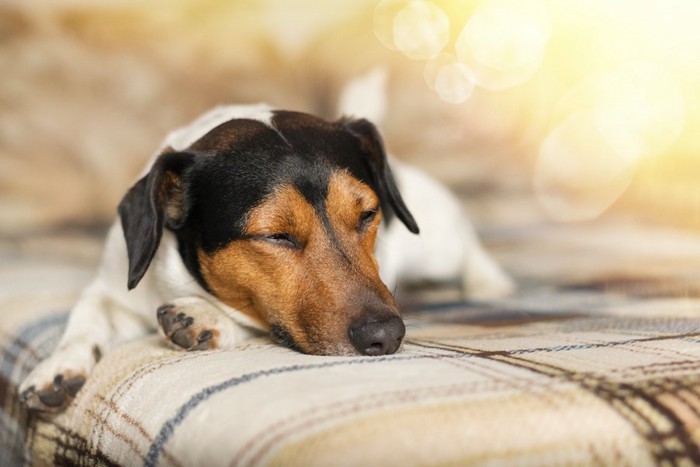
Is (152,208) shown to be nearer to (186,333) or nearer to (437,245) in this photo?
(186,333)

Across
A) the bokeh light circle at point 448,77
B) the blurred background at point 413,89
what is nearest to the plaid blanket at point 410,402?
the blurred background at point 413,89

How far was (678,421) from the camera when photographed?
111 centimetres

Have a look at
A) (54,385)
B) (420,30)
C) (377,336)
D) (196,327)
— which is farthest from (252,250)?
(420,30)

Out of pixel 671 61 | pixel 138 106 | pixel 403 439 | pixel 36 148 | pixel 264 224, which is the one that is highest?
pixel 671 61

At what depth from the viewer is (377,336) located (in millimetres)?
1534

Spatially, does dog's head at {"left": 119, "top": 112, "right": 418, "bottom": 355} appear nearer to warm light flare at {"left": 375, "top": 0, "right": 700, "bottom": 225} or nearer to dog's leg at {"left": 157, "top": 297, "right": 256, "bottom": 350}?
dog's leg at {"left": 157, "top": 297, "right": 256, "bottom": 350}

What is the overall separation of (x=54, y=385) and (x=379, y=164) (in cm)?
95

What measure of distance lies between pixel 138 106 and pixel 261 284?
7.00 ft

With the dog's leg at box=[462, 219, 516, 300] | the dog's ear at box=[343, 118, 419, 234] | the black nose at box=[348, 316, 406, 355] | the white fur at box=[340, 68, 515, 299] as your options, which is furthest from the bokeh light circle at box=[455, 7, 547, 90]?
the black nose at box=[348, 316, 406, 355]

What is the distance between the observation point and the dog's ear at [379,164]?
6.95 feet

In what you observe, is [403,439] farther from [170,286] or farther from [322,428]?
[170,286]

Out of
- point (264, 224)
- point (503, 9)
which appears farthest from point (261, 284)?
point (503, 9)

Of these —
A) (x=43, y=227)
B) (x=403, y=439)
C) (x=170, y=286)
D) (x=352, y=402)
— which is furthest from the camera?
(x=43, y=227)

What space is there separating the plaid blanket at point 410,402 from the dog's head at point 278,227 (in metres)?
0.10
